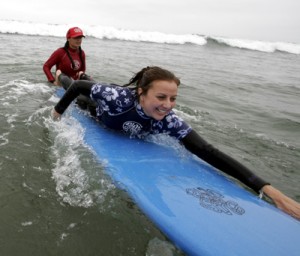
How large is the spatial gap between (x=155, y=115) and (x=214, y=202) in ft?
3.04

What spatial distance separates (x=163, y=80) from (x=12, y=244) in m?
1.70

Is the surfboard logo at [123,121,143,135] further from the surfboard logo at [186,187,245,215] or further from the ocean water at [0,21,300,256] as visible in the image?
the surfboard logo at [186,187,245,215]

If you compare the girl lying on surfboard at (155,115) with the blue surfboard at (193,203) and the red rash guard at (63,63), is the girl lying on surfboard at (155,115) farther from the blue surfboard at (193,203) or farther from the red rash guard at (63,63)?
the red rash guard at (63,63)

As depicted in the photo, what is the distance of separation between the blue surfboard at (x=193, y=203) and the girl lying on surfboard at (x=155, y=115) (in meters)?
0.14

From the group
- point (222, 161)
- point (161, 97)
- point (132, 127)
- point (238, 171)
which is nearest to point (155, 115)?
point (161, 97)

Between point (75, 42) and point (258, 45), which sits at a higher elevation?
Answer: point (258, 45)

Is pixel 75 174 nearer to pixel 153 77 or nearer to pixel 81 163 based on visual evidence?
pixel 81 163

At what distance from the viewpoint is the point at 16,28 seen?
20297mm

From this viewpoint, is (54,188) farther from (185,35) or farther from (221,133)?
(185,35)

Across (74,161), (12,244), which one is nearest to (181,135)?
(74,161)

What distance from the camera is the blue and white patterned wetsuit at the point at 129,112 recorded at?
3252mm

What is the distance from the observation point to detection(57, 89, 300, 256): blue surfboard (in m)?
2.18

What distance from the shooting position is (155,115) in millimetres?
3053

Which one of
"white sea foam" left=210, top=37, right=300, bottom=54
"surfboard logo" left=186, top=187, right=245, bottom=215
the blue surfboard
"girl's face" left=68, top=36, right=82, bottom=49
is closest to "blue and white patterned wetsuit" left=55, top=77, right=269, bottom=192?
the blue surfboard
